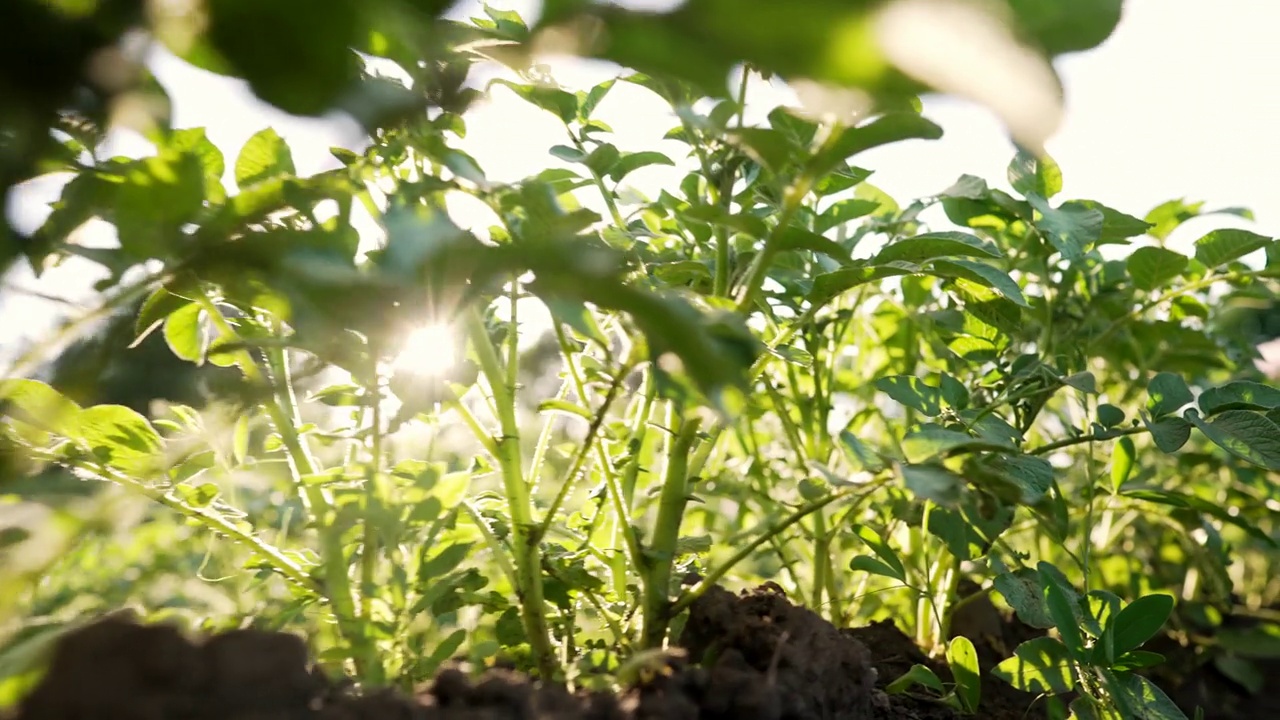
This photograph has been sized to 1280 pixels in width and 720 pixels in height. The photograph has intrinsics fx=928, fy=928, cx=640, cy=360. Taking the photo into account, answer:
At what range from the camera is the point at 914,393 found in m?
0.82

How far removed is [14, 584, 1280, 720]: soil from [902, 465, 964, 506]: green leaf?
0.16 m

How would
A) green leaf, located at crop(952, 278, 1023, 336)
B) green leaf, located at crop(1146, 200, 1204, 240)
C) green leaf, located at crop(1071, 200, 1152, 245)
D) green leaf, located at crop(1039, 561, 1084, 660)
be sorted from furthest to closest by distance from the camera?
green leaf, located at crop(1146, 200, 1204, 240) < green leaf, located at crop(1071, 200, 1152, 245) < green leaf, located at crop(952, 278, 1023, 336) < green leaf, located at crop(1039, 561, 1084, 660)

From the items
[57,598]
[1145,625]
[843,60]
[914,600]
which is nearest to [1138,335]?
[914,600]

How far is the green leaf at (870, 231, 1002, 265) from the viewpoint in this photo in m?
0.68

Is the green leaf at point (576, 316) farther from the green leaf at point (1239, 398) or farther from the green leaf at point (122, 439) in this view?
the green leaf at point (1239, 398)

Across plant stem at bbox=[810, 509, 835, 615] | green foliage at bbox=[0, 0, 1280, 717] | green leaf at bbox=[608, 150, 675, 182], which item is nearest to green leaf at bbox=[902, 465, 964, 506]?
green foliage at bbox=[0, 0, 1280, 717]

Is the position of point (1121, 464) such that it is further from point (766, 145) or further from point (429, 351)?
point (429, 351)

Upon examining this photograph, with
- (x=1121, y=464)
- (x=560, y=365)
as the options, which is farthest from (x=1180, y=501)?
(x=560, y=365)

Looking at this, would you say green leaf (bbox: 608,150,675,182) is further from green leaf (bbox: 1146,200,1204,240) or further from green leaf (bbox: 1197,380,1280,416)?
green leaf (bbox: 1146,200,1204,240)

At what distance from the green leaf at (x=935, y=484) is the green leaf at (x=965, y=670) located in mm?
329

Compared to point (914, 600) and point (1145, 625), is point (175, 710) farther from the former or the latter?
point (914, 600)

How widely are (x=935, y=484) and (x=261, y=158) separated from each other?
0.50 m

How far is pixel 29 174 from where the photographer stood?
48 cm

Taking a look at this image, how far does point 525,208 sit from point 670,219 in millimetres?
402
